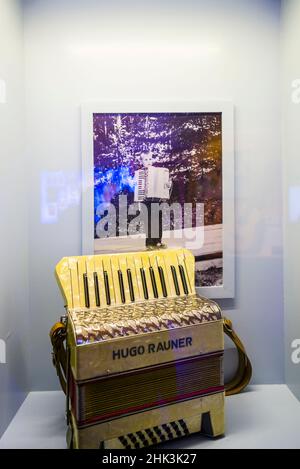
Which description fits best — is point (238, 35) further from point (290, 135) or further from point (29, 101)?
point (29, 101)

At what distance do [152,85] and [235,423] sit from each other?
189cm

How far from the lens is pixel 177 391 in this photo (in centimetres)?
163

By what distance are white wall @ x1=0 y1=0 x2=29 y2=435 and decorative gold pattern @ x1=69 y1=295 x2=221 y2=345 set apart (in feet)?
1.61

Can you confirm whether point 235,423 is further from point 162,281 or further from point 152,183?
point 152,183

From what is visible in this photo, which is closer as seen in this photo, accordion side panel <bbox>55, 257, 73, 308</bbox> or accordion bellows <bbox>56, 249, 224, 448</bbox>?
accordion bellows <bbox>56, 249, 224, 448</bbox>

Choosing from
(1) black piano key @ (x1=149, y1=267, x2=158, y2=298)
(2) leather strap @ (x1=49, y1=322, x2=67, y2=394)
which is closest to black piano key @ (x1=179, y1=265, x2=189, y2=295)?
(1) black piano key @ (x1=149, y1=267, x2=158, y2=298)

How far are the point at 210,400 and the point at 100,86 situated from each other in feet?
5.85

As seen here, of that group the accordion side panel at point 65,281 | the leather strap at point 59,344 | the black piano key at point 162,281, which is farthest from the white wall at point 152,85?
the black piano key at point 162,281

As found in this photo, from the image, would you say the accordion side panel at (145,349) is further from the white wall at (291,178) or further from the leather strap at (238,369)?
the white wall at (291,178)

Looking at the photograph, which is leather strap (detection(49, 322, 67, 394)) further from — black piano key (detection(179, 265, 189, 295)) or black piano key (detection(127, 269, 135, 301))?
black piano key (detection(179, 265, 189, 295))

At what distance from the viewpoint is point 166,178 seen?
2.22 meters

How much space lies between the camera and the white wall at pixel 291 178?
2.10m

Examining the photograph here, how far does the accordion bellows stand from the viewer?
149cm

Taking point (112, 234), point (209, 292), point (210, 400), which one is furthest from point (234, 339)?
point (112, 234)
